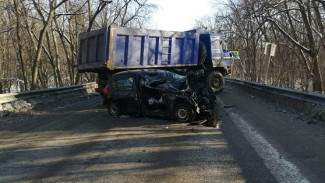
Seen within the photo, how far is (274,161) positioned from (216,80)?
13.1 m

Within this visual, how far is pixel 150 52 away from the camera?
15633 mm

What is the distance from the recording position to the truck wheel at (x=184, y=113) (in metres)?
9.60

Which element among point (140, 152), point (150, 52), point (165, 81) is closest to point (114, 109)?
point (165, 81)

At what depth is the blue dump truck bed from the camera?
46.1 feet

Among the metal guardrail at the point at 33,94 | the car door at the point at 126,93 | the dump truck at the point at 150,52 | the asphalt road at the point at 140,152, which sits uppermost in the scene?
the dump truck at the point at 150,52

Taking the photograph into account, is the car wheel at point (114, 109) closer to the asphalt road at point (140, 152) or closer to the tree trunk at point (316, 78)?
the asphalt road at point (140, 152)

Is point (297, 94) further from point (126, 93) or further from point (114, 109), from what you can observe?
point (114, 109)

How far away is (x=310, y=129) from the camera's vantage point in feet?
28.5

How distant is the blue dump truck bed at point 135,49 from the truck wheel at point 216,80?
1.29 m

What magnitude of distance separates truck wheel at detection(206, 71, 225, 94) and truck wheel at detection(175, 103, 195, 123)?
890 cm

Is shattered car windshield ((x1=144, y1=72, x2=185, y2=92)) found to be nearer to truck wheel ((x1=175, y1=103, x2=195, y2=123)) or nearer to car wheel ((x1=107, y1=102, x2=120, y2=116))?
truck wheel ((x1=175, y1=103, x2=195, y2=123))

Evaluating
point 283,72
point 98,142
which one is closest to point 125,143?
point 98,142

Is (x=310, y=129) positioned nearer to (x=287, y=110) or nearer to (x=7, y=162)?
(x=287, y=110)

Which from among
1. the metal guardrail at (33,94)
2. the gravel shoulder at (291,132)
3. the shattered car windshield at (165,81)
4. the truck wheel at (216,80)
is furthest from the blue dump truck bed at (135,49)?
the gravel shoulder at (291,132)
